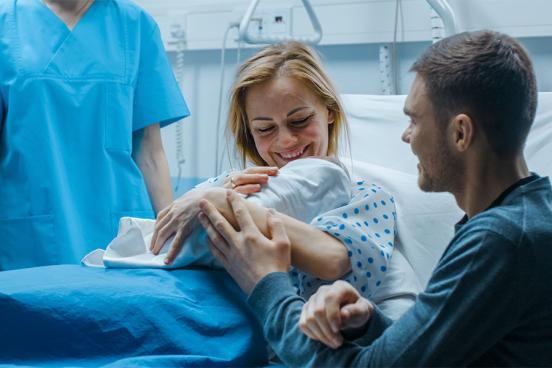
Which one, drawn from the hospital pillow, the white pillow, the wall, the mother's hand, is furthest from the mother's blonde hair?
the wall

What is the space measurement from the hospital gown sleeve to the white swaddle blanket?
0.15ft

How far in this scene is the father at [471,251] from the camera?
3.00 feet

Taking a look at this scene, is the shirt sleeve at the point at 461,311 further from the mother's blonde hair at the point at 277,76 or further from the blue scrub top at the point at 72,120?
the blue scrub top at the point at 72,120

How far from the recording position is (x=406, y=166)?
1.93 metres

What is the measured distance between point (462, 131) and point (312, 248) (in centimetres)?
39

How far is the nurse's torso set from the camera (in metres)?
2.03

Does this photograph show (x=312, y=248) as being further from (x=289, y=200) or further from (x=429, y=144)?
(x=429, y=144)

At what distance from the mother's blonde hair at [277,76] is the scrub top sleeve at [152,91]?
51cm

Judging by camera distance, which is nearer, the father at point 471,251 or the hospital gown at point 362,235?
the father at point 471,251

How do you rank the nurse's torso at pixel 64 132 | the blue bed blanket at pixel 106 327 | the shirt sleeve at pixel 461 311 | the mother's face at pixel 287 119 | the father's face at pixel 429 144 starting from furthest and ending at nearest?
the nurse's torso at pixel 64 132 < the mother's face at pixel 287 119 < the blue bed blanket at pixel 106 327 < the father's face at pixel 429 144 < the shirt sleeve at pixel 461 311

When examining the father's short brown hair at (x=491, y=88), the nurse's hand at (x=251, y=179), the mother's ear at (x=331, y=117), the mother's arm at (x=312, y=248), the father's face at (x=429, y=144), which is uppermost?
the father's short brown hair at (x=491, y=88)

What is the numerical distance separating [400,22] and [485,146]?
1654 mm

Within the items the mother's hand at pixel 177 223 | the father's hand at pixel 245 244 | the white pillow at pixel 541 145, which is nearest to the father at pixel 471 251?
the father's hand at pixel 245 244

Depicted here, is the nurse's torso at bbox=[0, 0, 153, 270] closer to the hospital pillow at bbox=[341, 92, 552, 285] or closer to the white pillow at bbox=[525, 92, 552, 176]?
the hospital pillow at bbox=[341, 92, 552, 285]
